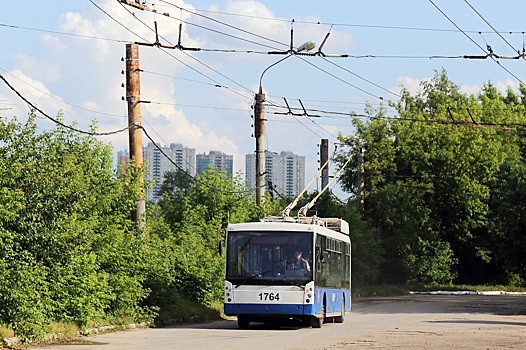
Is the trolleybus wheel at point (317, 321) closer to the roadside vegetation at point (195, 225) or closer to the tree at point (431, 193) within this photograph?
the roadside vegetation at point (195, 225)

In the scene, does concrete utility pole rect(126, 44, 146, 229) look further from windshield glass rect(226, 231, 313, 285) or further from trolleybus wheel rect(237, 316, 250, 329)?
trolleybus wheel rect(237, 316, 250, 329)

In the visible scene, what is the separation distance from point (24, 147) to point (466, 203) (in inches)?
2067

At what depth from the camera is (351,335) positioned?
2389cm

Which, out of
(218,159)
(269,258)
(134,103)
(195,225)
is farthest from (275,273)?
(218,159)

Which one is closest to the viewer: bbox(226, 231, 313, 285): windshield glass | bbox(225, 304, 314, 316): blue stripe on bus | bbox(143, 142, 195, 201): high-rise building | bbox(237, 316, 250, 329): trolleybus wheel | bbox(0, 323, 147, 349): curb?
bbox(0, 323, 147, 349): curb

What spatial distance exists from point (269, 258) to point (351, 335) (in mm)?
3713

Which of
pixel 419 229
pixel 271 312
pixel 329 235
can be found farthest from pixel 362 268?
pixel 271 312

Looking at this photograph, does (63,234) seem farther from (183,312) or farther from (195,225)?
(195,225)

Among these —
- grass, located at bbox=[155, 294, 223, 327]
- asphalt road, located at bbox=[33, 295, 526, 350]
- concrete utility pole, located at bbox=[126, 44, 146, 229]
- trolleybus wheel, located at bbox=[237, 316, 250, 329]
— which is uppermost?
concrete utility pole, located at bbox=[126, 44, 146, 229]

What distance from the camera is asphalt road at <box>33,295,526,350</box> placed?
787 inches

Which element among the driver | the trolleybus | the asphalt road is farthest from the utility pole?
the driver

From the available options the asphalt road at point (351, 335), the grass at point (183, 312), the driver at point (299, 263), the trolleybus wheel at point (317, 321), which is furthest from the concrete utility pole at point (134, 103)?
the trolleybus wheel at point (317, 321)

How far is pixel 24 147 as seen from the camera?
21234 millimetres

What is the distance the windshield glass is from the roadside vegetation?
2152 millimetres
